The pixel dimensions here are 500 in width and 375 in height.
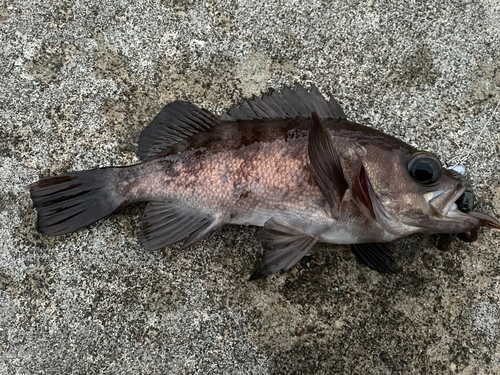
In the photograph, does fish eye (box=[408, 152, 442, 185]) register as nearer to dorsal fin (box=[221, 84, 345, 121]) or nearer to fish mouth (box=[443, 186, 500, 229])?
fish mouth (box=[443, 186, 500, 229])

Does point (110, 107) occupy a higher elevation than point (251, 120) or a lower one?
lower

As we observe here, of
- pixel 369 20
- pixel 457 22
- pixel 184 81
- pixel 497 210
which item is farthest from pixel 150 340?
pixel 457 22

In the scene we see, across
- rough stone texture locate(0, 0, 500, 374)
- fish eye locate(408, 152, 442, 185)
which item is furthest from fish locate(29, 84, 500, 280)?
rough stone texture locate(0, 0, 500, 374)

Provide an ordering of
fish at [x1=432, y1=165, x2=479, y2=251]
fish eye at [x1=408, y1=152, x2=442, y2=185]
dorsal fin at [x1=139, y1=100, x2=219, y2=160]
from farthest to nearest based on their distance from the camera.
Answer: dorsal fin at [x1=139, y1=100, x2=219, y2=160] → fish at [x1=432, y1=165, x2=479, y2=251] → fish eye at [x1=408, y1=152, x2=442, y2=185]

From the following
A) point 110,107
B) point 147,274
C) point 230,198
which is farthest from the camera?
point 110,107

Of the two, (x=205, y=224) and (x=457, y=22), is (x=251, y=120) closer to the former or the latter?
(x=205, y=224)

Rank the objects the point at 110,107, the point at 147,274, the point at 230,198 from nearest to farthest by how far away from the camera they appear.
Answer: the point at 230,198 → the point at 147,274 → the point at 110,107
